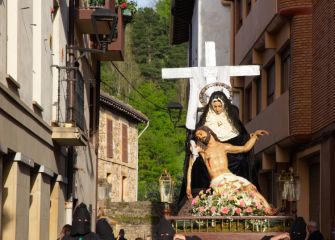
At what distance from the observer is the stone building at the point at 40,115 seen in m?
18.0

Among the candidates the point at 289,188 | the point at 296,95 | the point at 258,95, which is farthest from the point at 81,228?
the point at 258,95

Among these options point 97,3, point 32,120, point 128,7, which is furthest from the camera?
point 128,7

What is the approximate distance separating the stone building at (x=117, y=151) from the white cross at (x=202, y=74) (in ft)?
56.3

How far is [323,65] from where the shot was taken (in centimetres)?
2522

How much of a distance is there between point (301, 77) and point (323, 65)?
1755mm

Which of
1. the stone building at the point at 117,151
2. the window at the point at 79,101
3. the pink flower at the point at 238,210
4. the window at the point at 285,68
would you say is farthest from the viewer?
the stone building at the point at 117,151

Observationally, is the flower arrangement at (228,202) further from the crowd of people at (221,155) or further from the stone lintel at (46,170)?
the stone lintel at (46,170)

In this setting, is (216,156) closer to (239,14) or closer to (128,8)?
(128,8)

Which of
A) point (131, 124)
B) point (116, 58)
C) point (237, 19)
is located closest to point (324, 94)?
point (116, 58)

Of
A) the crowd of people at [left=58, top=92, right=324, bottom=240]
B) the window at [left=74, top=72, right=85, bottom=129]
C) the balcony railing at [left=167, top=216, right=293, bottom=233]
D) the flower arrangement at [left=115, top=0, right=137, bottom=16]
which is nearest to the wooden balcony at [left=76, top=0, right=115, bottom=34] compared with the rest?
the window at [left=74, top=72, right=85, bottom=129]

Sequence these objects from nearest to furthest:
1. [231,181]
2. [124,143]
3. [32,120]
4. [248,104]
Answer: [231,181], [32,120], [248,104], [124,143]

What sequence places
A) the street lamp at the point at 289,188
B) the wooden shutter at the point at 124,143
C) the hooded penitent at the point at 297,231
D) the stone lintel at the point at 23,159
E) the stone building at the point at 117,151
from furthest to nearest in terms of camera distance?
the wooden shutter at the point at 124,143 < the stone building at the point at 117,151 < the street lamp at the point at 289,188 < the stone lintel at the point at 23,159 < the hooded penitent at the point at 297,231

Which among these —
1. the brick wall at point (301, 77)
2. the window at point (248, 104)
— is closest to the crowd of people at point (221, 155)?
the brick wall at point (301, 77)

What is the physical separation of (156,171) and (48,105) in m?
51.0
